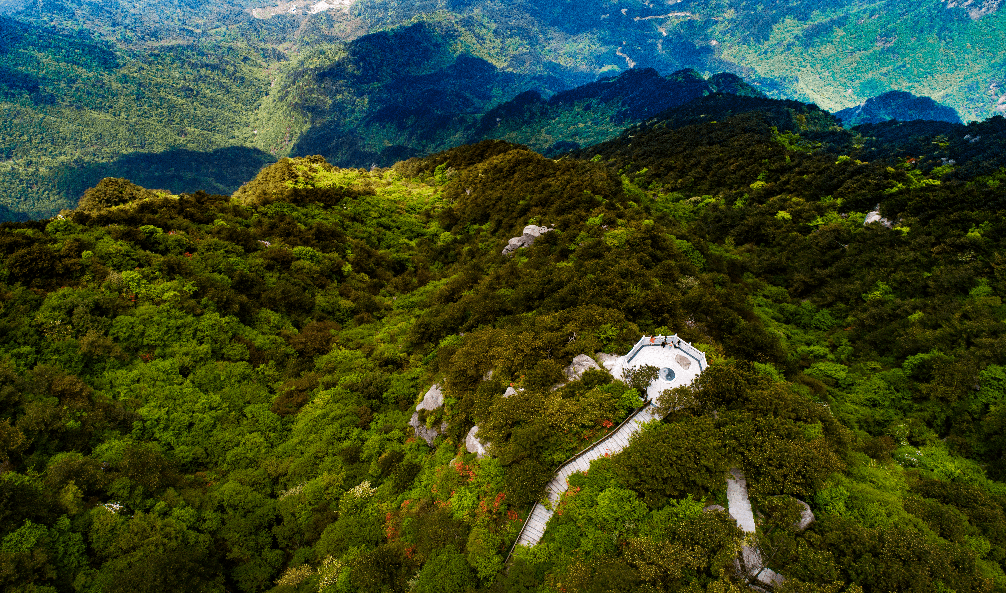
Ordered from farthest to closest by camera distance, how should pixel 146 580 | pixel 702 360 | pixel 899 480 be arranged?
pixel 702 360 → pixel 899 480 → pixel 146 580

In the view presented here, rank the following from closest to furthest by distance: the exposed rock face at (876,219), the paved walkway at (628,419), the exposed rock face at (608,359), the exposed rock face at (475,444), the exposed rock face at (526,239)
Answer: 1. the paved walkway at (628,419)
2. the exposed rock face at (475,444)
3. the exposed rock face at (608,359)
4. the exposed rock face at (526,239)
5. the exposed rock face at (876,219)

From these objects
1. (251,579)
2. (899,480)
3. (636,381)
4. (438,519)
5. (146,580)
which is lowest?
(251,579)

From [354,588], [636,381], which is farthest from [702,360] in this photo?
[354,588]

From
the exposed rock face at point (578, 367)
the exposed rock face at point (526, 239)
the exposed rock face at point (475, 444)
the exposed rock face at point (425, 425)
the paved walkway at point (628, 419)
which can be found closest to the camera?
the paved walkway at point (628, 419)

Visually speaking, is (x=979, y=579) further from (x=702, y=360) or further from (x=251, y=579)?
(x=251, y=579)

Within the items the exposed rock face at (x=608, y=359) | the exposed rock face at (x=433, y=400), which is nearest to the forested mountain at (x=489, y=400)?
the exposed rock face at (x=608, y=359)

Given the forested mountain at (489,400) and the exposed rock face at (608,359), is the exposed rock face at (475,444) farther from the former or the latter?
the exposed rock face at (608,359)

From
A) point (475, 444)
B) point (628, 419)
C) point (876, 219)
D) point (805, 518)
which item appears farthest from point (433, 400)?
point (876, 219)

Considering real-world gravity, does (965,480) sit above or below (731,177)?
below
